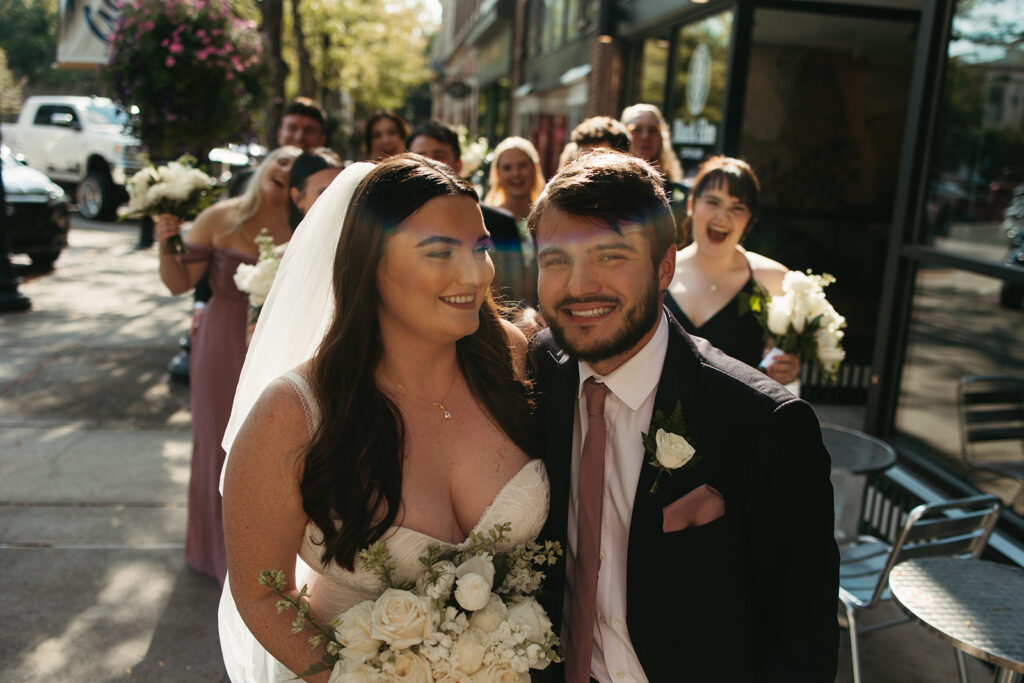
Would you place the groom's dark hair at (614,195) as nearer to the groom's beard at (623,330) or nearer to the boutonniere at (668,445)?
the groom's beard at (623,330)

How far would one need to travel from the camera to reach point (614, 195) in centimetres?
184

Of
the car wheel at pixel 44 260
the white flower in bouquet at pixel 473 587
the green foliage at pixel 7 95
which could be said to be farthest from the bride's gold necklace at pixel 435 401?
the green foliage at pixel 7 95

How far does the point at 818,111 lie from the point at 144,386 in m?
6.60

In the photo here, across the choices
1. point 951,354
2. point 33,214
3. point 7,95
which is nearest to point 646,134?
point 951,354

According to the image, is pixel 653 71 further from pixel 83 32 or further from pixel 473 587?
pixel 473 587

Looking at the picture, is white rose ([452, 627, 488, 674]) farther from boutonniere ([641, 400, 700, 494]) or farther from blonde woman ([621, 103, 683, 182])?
blonde woman ([621, 103, 683, 182])

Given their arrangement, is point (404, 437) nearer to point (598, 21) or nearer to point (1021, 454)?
point (1021, 454)

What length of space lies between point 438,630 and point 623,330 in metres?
0.76

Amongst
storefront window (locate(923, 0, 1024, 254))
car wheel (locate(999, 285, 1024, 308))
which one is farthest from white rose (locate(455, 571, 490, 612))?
car wheel (locate(999, 285, 1024, 308))

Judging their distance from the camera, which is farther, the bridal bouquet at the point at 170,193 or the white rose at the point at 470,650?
the bridal bouquet at the point at 170,193

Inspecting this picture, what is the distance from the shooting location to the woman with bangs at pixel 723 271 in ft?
11.5

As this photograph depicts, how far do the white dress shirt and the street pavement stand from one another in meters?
2.25

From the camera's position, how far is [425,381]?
83.4 inches

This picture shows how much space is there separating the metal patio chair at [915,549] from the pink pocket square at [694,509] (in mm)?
1686
